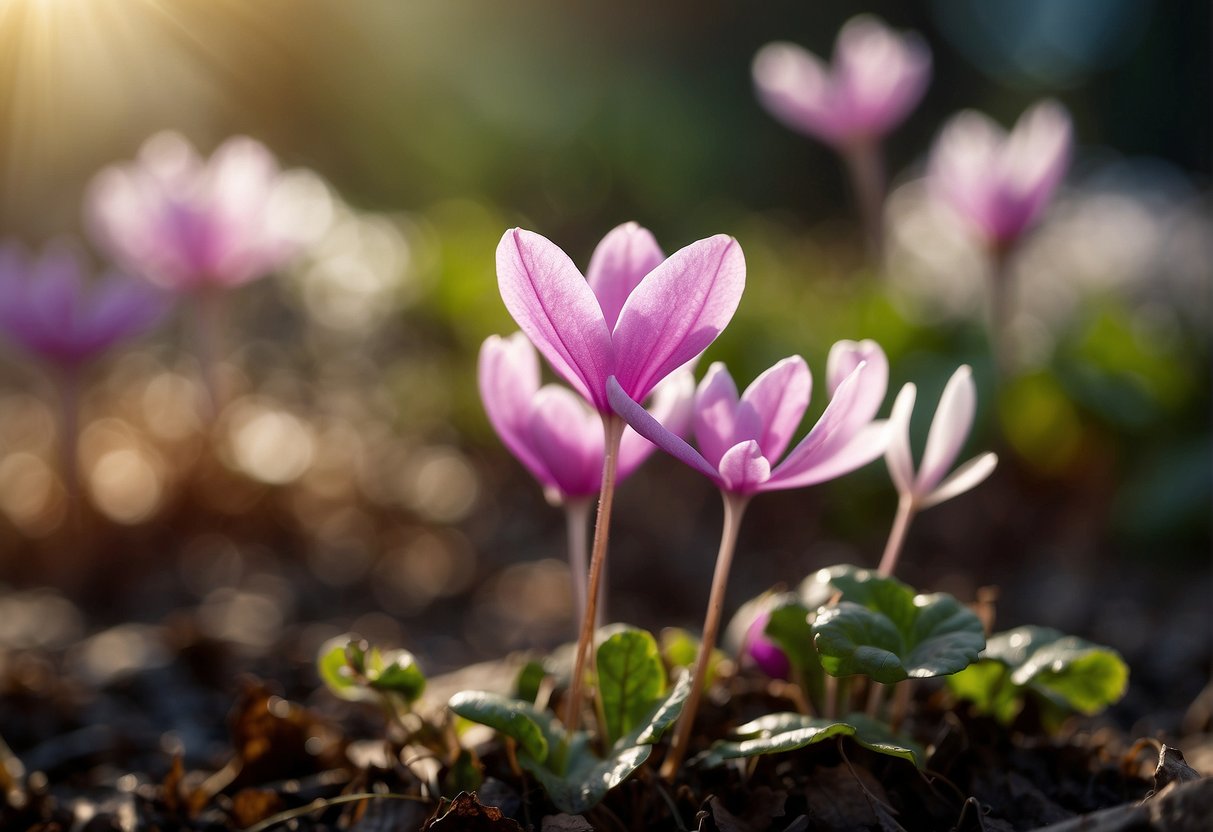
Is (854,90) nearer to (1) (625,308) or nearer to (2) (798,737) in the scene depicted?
(1) (625,308)

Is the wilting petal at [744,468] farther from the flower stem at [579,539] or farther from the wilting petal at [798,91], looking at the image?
the wilting petal at [798,91]

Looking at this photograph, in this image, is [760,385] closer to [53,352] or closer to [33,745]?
[33,745]

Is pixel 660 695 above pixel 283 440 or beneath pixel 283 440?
above

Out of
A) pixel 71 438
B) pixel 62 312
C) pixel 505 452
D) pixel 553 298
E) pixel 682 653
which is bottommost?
pixel 505 452

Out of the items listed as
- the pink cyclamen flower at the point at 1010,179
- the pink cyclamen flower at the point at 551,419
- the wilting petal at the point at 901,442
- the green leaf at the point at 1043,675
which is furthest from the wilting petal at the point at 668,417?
the pink cyclamen flower at the point at 1010,179

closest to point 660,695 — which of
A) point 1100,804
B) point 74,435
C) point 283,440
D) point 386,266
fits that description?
point 1100,804

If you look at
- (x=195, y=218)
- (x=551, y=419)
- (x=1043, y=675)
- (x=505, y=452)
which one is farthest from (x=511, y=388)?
(x=505, y=452)

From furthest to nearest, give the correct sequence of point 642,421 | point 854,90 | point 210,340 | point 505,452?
1. point 505,452
2. point 854,90
3. point 210,340
4. point 642,421
